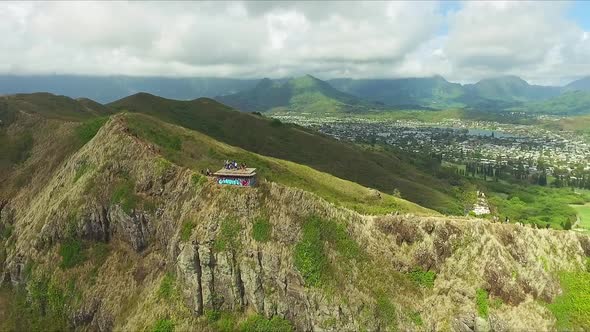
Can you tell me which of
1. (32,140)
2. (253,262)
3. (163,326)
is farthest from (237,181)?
(32,140)

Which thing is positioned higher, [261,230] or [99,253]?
[261,230]

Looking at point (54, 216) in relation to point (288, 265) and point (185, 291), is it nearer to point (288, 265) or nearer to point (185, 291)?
point (185, 291)

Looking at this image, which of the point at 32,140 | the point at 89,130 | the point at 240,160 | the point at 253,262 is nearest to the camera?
the point at 253,262

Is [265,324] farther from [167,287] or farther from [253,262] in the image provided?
[167,287]

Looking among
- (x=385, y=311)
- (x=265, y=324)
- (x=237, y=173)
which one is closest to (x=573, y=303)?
(x=385, y=311)

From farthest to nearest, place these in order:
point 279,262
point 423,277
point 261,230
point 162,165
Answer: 1. point 162,165
2. point 261,230
3. point 279,262
4. point 423,277

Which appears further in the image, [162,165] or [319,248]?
[162,165]

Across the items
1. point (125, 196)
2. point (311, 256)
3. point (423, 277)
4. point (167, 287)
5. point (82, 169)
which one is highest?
point (82, 169)
